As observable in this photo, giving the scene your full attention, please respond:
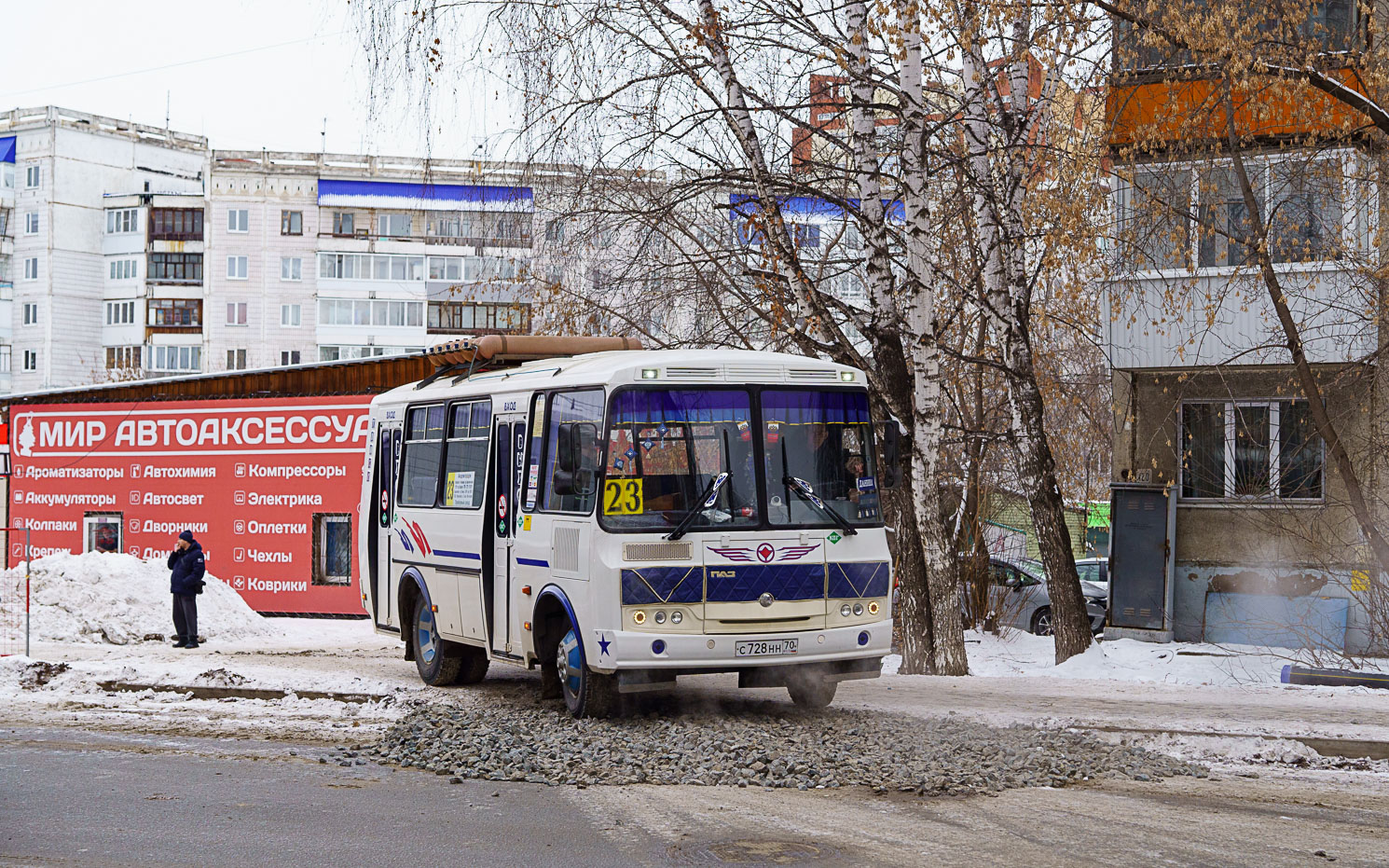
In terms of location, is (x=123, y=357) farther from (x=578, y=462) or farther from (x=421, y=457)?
(x=578, y=462)

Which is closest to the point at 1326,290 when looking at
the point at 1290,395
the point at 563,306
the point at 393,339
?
the point at 1290,395

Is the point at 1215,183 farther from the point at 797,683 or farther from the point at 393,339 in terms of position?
the point at 393,339

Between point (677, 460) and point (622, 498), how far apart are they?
0.53 m

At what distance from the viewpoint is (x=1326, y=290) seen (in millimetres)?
19469

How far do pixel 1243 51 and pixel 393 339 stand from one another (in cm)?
6939

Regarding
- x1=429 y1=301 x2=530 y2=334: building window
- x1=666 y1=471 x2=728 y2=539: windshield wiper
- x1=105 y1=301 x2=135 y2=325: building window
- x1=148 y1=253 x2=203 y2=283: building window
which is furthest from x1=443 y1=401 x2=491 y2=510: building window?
x1=105 y1=301 x2=135 y2=325: building window

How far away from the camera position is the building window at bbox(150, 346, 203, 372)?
85375mm

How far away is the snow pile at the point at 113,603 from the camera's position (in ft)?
69.7

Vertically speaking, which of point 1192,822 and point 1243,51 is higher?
point 1243,51

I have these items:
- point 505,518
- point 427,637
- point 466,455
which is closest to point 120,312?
point 427,637

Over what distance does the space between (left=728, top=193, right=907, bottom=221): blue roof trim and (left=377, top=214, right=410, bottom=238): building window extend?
61649mm

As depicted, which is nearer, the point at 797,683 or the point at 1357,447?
the point at 797,683

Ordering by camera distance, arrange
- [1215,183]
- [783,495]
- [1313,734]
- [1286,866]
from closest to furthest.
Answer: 1. [1286,866]
2. [1313,734]
3. [783,495]
4. [1215,183]

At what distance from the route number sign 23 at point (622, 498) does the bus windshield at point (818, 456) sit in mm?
1022
